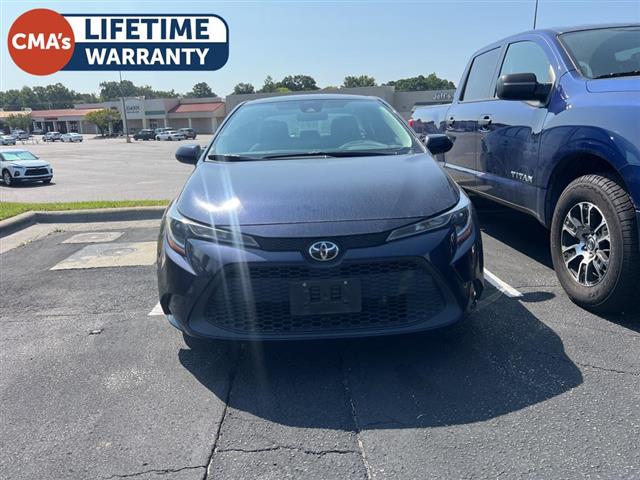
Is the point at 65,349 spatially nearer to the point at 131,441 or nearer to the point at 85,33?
the point at 131,441

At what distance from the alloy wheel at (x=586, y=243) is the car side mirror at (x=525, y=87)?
3.14 ft

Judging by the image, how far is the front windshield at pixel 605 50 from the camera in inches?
152

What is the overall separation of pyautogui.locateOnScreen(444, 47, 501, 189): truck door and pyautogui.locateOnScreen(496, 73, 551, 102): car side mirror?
1.08 metres

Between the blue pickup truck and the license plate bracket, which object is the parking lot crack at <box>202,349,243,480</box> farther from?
the blue pickup truck

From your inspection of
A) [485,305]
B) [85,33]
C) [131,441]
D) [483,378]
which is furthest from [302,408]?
[85,33]

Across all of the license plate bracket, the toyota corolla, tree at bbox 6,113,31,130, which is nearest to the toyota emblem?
the toyota corolla

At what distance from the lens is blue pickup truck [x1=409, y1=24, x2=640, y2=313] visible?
3.14m

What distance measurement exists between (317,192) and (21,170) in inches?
699

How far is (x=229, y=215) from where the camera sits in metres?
2.76

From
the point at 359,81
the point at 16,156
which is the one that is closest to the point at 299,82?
the point at 359,81

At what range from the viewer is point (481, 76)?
18.7 ft

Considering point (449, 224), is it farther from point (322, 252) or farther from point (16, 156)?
point (16, 156)

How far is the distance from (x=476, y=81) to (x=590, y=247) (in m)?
2.97

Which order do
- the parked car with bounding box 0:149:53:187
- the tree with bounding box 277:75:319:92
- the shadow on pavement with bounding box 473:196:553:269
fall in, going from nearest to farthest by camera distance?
the shadow on pavement with bounding box 473:196:553:269 < the parked car with bounding box 0:149:53:187 < the tree with bounding box 277:75:319:92
